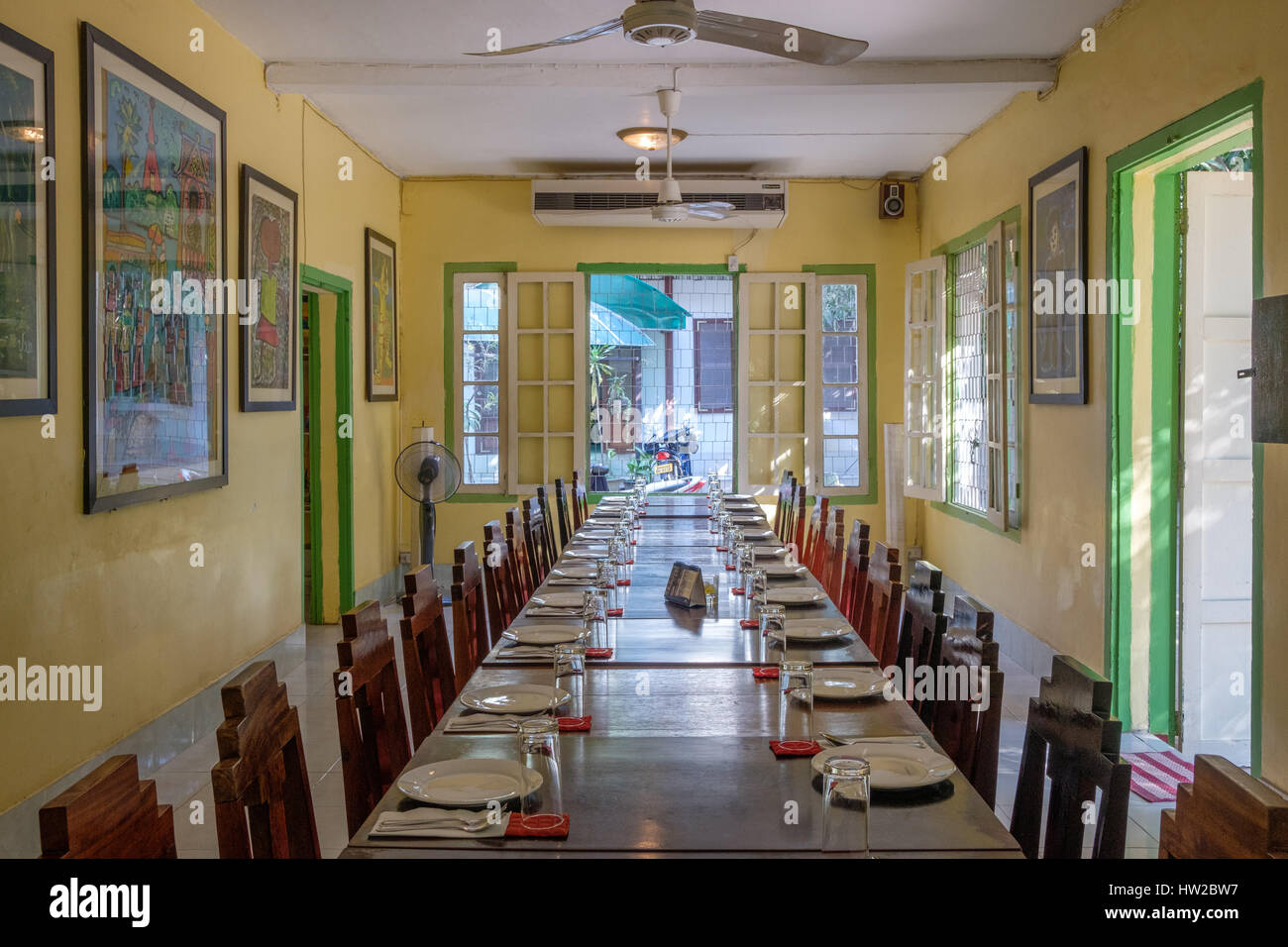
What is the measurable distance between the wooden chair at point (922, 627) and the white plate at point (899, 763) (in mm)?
719

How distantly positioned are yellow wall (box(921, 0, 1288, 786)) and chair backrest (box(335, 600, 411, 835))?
283 cm

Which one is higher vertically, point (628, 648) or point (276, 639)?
point (628, 648)

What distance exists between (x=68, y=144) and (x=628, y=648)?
99.1 inches

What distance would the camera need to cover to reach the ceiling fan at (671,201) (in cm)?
608

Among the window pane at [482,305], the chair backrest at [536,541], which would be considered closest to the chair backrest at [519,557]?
the chair backrest at [536,541]

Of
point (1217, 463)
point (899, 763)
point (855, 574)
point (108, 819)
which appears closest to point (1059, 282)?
point (1217, 463)

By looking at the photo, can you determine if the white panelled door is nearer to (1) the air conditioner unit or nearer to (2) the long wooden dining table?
(2) the long wooden dining table

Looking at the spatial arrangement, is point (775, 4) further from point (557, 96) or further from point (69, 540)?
point (69, 540)

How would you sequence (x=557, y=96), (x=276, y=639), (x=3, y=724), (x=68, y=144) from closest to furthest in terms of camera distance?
(x=3, y=724), (x=68, y=144), (x=276, y=639), (x=557, y=96)

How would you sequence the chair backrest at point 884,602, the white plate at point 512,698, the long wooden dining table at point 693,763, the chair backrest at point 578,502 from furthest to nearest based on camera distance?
the chair backrest at point 578,502
the chair backrest at point 884,602
the white plate at point 512,698
the long wooden dining table at point 693,763

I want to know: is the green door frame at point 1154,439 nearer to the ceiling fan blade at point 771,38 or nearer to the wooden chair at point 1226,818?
the ceiling fan blade at point 771,38

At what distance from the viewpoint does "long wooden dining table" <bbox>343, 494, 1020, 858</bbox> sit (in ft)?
5.81
